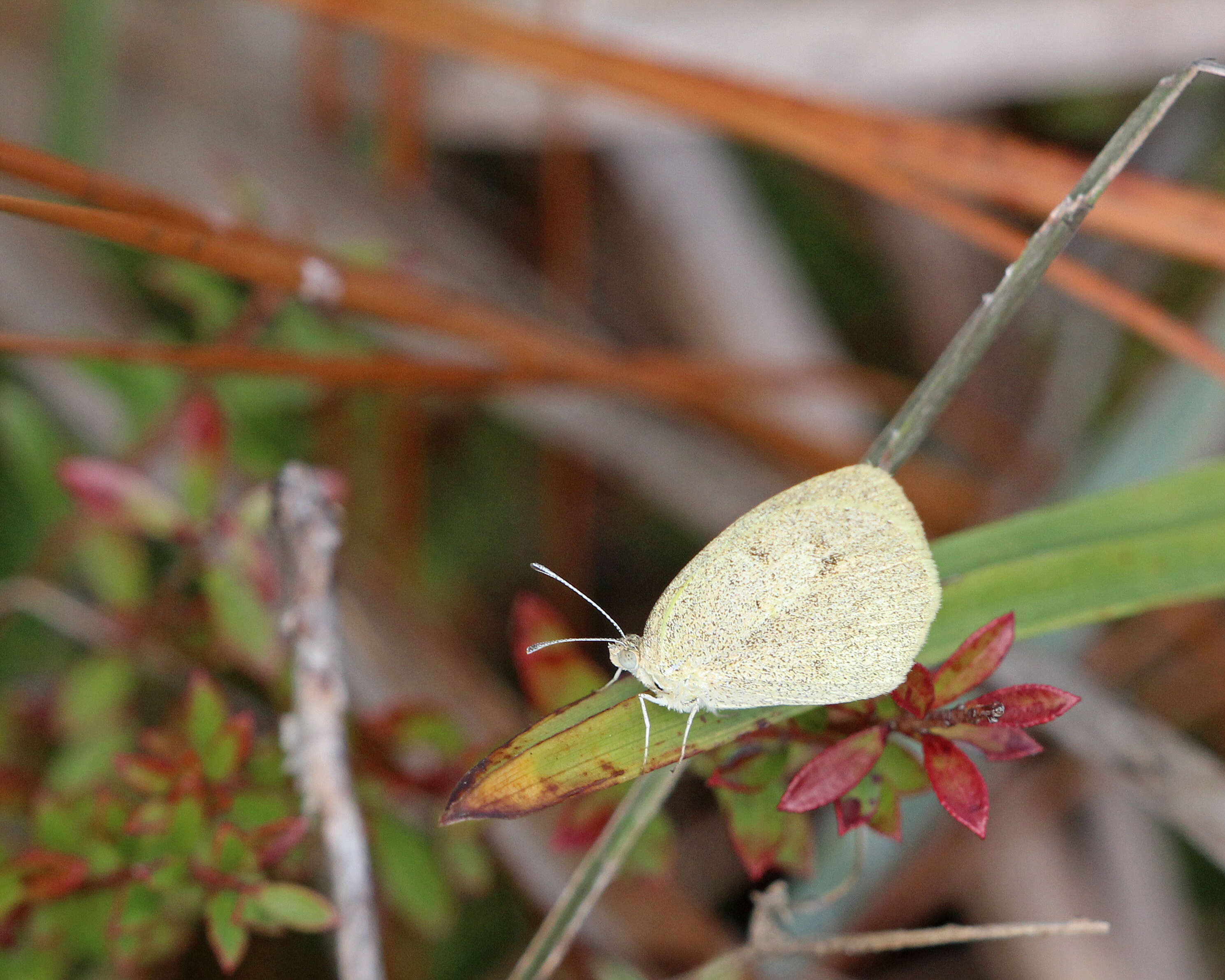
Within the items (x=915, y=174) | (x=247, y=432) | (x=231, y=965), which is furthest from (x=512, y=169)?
(x=231, y=965)

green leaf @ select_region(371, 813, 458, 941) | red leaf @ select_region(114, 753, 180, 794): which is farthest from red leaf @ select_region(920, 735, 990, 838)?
red leaf @ select_region(114, 753, 180, 794)

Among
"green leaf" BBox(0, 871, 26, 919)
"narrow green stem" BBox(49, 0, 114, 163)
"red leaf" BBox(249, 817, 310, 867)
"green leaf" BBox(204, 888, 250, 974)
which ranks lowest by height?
"green leaf" BBox(204, 888, 250, 974)

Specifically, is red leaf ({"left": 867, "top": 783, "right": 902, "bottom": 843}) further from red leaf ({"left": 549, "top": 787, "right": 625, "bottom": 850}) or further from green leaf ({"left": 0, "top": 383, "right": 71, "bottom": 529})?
green leaf ({"left": 0, "top": 383, "right": 71, "bottom": 529})

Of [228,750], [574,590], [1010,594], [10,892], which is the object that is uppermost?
[574,590]

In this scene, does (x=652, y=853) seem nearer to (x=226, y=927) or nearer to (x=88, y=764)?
(x=226, y=927)

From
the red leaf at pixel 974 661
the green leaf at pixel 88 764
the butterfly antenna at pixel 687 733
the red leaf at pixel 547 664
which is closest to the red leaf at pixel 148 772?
the green leaf at pixel 88 764

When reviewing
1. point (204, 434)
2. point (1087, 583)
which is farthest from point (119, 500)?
point (1087, 583)
